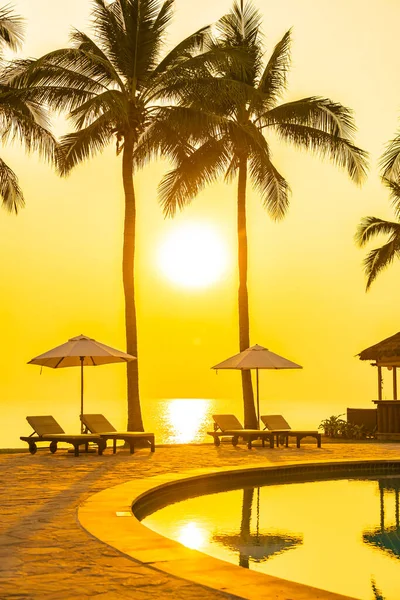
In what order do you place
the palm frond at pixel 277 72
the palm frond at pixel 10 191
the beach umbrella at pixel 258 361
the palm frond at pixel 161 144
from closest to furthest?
the beach umbrella at pixel 258 361
the palm frond at pixel 161 144
the palm frond at pixel 10 191
the palm frond at pixel 277 72

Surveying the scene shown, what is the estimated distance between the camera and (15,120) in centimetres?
2181

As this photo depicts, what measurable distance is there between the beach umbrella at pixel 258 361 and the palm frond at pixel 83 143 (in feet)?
21.7

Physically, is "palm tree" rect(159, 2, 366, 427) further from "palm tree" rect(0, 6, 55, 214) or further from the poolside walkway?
the poolside walkway

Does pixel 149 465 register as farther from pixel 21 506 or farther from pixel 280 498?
pixel 21 506

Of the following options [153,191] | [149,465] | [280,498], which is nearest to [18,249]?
[153,191]

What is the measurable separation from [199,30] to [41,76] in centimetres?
429

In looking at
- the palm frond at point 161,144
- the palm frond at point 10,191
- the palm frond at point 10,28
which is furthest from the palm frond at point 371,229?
the palm frond at point 10,28

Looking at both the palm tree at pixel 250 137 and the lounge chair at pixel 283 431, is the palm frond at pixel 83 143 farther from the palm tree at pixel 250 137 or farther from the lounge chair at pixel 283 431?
the lounge chair at pixel 283 431

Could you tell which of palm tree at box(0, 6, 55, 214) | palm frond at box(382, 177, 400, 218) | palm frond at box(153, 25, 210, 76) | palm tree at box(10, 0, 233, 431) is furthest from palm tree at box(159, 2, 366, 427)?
palm tree at box(0, 6, 55, 214)

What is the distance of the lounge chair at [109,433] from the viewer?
17.6m

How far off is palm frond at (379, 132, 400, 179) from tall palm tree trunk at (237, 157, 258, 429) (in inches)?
176

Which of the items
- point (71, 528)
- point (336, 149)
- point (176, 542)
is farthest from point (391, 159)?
point (176, 542)

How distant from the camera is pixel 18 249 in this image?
31.7m

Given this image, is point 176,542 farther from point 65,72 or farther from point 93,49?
point 93,49
